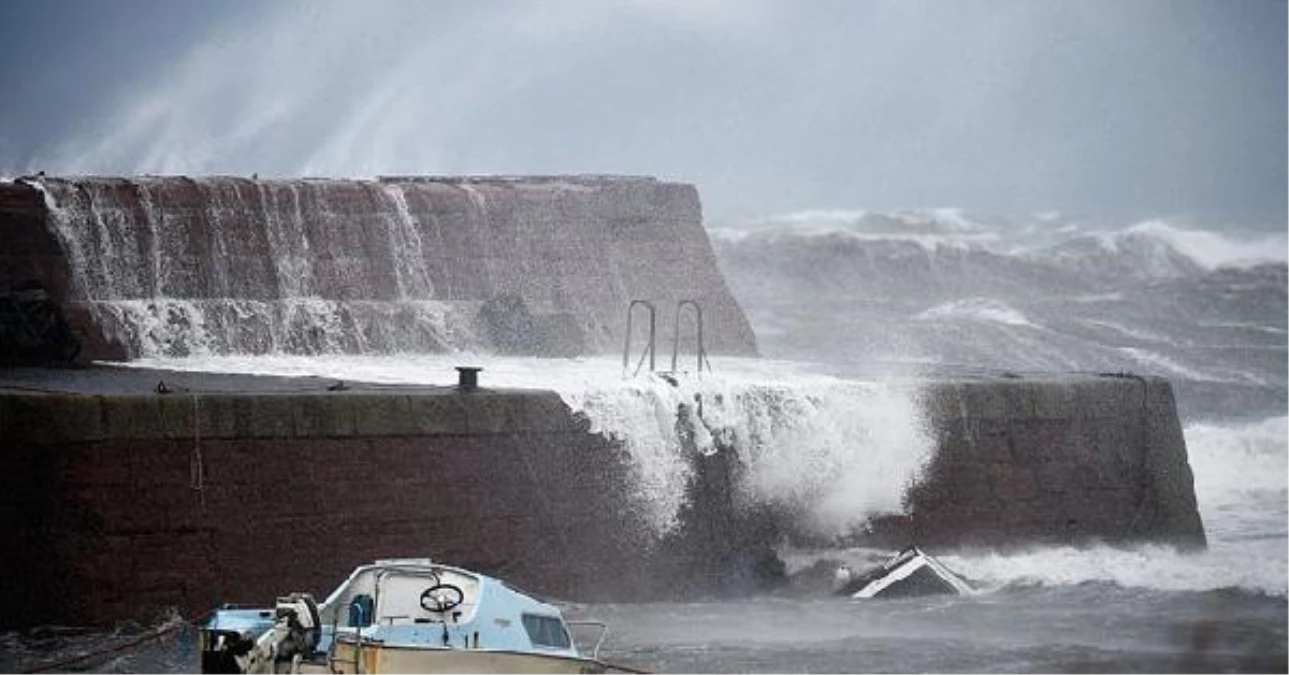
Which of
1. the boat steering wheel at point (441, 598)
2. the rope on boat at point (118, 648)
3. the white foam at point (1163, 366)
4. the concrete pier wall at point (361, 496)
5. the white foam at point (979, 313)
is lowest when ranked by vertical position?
the rope on boat at point (118, 648)

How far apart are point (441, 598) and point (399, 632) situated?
0.63 metres

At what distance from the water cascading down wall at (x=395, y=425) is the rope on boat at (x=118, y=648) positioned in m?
0.24

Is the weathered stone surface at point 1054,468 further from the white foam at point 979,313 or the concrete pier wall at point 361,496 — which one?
the white foam at point 979,313

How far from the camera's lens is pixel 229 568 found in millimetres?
19781

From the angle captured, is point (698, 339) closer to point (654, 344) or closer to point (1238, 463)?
point (654, 344)

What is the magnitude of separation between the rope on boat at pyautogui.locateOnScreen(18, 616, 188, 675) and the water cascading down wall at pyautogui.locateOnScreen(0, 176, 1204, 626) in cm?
24

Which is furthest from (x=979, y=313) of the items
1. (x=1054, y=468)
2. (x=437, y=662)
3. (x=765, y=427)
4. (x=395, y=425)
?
(x=437, y=662)

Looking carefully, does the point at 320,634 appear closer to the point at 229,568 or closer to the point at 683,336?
the point at 229,568

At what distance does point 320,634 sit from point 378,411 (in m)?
5.29

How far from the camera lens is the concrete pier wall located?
62.7ft

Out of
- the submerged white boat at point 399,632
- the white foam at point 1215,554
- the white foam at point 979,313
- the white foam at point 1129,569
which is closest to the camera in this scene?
the submerged white boat at point 399,632

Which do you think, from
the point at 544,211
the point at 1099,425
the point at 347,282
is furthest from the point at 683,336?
the point at 1099,425

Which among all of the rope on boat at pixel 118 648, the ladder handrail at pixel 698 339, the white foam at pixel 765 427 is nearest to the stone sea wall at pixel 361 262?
the ladder handrail at pixel 698 339

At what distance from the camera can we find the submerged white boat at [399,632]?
50.1 feet
